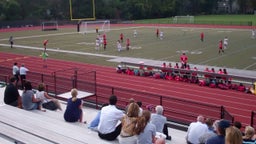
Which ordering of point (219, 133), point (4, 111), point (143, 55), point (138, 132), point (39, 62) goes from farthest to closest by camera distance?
1. point (143, 55)
2. point (39, 62)
3. point (4, 111)
4. point (138, 132)
5. point (219, 133)

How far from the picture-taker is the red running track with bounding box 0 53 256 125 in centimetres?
1577

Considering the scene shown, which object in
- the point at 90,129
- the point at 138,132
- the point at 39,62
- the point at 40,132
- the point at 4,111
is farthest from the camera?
the point at 39,62

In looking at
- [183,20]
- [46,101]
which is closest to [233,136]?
[46,101]

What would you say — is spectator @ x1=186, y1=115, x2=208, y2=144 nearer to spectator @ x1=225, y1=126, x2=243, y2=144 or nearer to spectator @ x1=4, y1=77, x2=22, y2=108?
spectator @ x1=225, y1=126, x2=243, y2=144

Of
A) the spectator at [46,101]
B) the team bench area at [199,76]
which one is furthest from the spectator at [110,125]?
the team bench area at [199,76]

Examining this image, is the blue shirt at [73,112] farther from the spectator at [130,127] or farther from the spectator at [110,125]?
the spectator at [130,127]

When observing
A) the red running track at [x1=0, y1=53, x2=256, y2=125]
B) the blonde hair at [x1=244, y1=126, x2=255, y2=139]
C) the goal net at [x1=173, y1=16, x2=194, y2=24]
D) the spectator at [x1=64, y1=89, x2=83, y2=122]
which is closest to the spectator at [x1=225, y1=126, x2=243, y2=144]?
the blonde hair at [x1=244, y1=126, x2=255, y2=139]

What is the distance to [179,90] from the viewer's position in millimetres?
18781

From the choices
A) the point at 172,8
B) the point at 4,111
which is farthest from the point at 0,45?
the point at 172,8

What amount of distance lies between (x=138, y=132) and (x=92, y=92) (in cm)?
794

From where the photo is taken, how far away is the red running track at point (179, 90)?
51.8ft

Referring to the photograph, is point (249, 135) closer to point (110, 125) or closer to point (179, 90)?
point (110, 125)

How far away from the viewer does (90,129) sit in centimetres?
867

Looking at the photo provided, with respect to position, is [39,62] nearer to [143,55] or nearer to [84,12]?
[143,55]
